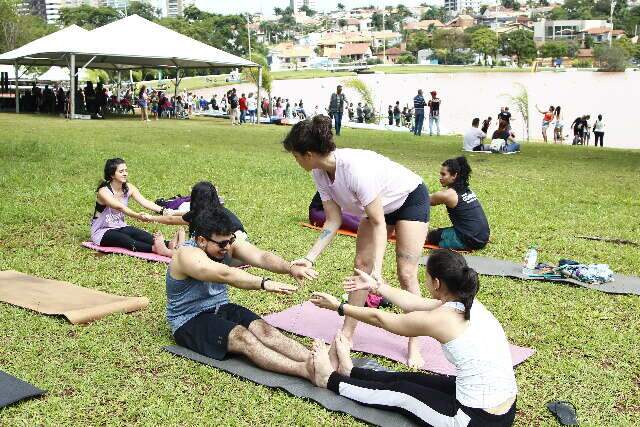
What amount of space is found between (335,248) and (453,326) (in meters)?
4.18

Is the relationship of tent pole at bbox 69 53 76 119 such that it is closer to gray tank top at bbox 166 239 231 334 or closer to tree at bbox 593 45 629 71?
gray tank top at bbox 166 239 231 334

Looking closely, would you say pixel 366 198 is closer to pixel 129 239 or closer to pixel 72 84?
pixel 129 239

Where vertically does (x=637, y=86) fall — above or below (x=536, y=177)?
above

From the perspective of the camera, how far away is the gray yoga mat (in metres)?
6.08

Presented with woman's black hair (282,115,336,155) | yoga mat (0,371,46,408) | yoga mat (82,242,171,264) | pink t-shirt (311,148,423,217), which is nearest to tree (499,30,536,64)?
yoga mat (82,242,171,264)

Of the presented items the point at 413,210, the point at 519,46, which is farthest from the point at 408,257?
the point at 519,46

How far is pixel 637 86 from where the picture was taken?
62.2 metres

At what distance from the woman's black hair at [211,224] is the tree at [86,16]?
9421 centimetres

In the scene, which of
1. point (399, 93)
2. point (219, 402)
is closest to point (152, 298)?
point (219, 402)

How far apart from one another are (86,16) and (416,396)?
100m

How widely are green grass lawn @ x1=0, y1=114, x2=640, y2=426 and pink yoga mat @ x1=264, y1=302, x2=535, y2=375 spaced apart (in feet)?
0.66

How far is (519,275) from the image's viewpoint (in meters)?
6.48

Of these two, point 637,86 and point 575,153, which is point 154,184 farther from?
point 637,86

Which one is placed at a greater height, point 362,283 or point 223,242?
point 223,242
